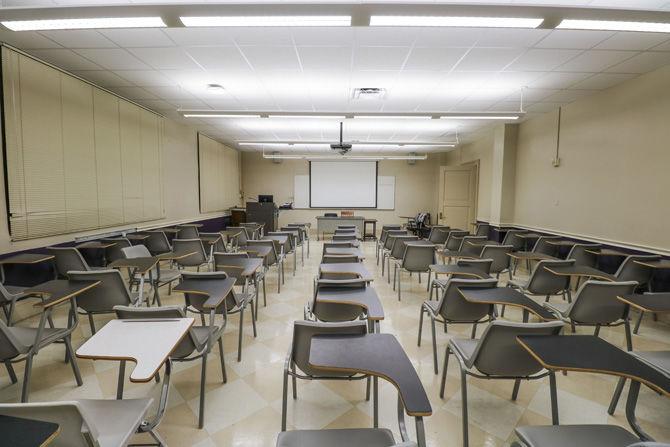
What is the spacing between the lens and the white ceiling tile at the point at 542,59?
3.91 meters

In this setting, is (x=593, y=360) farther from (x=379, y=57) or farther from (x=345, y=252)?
(x=379, y=57)

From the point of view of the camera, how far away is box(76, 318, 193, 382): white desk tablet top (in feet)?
4.73

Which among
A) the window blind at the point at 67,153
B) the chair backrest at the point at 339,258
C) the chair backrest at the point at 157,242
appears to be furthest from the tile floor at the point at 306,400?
the chair backrest at the point at 157,242

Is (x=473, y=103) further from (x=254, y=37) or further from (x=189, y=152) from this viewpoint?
(x=189, y=152)

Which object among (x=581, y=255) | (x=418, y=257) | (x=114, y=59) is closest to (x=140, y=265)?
(x=114, y=59)

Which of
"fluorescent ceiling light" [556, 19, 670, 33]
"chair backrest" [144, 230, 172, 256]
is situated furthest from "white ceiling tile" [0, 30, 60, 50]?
"fluorescent ceiling light" [556, 19, 670, 33]

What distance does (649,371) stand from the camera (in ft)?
4.66

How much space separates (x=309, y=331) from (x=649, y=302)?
2.49 meters

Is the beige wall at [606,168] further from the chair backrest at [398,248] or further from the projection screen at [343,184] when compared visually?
the projection screen at [343,184]

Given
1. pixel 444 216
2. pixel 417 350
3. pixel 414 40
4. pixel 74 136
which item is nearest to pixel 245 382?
pixel 417 350

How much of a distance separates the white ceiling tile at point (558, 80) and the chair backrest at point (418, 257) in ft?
9.89

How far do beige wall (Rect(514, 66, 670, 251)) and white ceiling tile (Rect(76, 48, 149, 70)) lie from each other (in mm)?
7006

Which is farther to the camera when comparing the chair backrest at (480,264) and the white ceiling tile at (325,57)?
the white ceiling tile at (325,57)

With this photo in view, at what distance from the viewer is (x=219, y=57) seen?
413 cm
